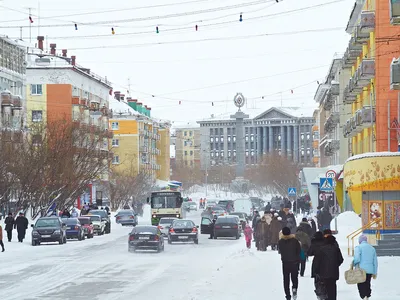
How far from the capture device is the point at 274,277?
87.6 feet

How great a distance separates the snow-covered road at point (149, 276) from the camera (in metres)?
23.2

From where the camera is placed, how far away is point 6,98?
264ft

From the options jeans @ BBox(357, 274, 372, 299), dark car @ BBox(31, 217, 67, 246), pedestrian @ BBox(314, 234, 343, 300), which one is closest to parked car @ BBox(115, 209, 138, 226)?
dark car @ BBox(31, 217, 67, 246)

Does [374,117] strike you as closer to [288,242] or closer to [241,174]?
[288,242]

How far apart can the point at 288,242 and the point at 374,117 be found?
40288 millimetres

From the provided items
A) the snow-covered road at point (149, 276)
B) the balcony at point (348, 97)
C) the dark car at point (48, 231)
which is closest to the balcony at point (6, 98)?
the balcony at point (348, 97)

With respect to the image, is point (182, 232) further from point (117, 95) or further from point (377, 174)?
point (117, 95)

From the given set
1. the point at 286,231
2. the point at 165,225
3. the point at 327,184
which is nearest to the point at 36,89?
the point at 165,225

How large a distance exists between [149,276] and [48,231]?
21.1m

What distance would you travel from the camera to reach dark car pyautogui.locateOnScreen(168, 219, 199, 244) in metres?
51.8

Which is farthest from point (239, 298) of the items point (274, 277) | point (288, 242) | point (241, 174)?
point (241, 174)

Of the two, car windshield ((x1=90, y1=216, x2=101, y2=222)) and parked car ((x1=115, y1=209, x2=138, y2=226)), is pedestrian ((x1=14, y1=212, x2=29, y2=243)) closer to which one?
car windshield ((x1=90, y1=216, x2=101, y2=222))

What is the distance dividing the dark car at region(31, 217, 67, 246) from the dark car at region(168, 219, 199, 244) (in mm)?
5347

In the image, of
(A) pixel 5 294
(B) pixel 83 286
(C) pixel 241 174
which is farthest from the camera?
(C) pixel 241 174
